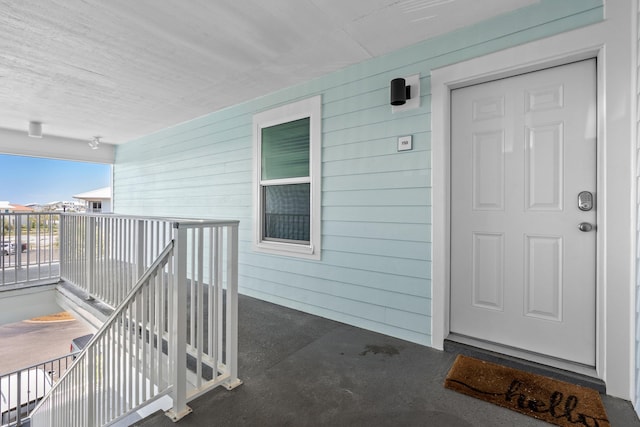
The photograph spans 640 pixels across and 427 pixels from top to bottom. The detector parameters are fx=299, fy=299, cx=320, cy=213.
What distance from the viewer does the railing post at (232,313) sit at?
1.90 meters

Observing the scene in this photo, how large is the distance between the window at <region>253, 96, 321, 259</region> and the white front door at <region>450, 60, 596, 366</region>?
1.37 m

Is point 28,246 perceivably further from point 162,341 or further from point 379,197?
point 379,197

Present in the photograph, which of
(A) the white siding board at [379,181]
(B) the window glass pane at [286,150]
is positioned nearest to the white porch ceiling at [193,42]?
(B) the window glass pane at [286,150]

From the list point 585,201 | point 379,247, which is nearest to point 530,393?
point 585,201

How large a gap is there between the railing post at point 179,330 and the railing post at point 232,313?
0.94 ft

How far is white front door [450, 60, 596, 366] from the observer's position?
194 cm

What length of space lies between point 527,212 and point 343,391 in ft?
5.74

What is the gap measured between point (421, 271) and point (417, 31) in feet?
6.19

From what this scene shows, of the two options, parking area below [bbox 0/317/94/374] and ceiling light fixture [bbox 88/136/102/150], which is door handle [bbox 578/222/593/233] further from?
parking area below [bbox 0/317/94/374]

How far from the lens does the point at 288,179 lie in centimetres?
342

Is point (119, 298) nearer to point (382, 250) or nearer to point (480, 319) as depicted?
point (382, 250)

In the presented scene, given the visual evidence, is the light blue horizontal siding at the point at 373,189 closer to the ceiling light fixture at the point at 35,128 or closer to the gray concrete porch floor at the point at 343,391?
the gray concrete porch floor at the point at 343,391

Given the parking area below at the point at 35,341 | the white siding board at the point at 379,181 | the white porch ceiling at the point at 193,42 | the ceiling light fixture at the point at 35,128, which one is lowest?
the parking area below at the point at 35,341

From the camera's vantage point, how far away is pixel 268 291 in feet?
11.8
